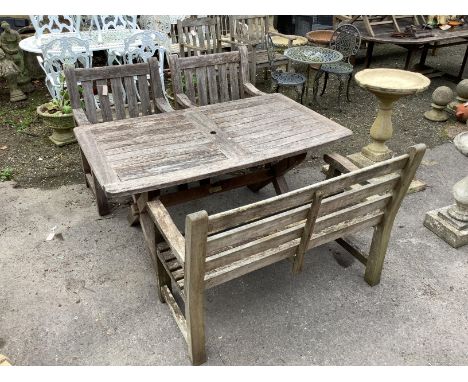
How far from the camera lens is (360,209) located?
2.43m

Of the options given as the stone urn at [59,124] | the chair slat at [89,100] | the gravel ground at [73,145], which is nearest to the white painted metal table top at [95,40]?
the gravel ground at [73,145]

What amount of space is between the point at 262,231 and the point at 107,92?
2162mm

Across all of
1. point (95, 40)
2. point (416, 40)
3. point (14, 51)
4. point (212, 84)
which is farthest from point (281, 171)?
point (14, 51)

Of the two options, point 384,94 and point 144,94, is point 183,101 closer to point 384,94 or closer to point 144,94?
point 144,94

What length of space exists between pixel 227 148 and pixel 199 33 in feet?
12.5

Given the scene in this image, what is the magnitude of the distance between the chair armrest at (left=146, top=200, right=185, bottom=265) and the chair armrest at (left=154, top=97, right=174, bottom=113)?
1251mm

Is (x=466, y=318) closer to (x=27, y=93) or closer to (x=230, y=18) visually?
(x=230, y=18)

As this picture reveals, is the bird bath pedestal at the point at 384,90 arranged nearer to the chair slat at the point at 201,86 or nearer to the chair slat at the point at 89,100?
the chair slat at the point at 201,86

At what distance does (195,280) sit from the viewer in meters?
2.00

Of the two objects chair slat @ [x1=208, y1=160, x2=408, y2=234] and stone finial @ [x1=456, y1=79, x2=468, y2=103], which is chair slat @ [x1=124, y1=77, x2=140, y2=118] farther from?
stone finial @ [x1=456, y1=79, x2=468, y2=103]

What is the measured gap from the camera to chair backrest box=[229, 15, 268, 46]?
6.26 metres

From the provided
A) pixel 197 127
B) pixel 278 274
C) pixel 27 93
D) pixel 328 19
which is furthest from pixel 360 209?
pixel 328 19

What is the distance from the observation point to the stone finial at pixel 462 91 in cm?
563

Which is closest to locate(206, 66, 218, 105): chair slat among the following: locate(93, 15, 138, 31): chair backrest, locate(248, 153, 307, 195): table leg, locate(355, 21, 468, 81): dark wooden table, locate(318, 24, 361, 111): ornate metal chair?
locate(248, 153, 307, 195): table leg
